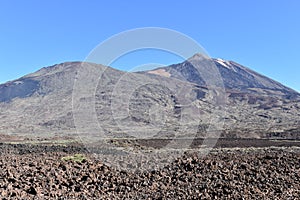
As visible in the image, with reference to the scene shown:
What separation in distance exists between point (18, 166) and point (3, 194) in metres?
3.48

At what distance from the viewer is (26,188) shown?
1082 cm

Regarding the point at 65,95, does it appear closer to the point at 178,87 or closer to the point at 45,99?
the point at 45,99

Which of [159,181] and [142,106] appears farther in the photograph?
[142,106]

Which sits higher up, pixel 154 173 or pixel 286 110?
pixel 154 173

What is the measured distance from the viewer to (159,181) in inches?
476

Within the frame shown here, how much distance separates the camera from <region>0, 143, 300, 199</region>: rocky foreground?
34.4 feet

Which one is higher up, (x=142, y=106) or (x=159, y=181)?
(x=159, y=181)

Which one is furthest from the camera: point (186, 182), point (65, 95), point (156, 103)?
point (65, 95)

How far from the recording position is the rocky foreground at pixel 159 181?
1048cm

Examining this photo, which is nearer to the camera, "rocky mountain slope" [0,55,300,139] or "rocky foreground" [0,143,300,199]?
"rocky foreground" [0,143,300,199]

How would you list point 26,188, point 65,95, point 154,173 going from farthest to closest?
point 65,95 < point 154,173 < point 26,188

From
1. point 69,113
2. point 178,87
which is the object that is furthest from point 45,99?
point 178,87

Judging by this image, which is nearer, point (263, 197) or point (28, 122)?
point (263, 197)

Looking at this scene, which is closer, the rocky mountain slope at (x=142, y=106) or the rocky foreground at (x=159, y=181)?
the rocky foreground at (x=159, y=181)
